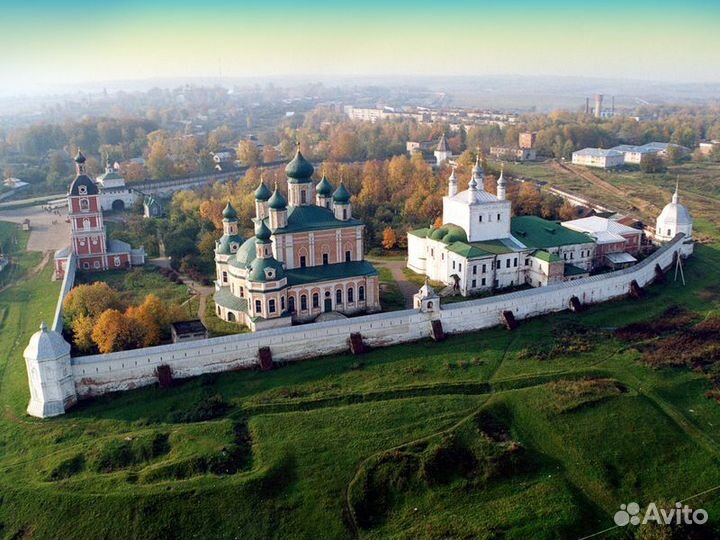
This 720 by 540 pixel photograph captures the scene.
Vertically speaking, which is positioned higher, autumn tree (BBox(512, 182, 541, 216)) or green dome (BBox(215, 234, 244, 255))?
green dome (BBox(215, 234, 244, 255))

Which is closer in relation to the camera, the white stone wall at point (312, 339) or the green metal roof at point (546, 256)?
the white stone wall at point (312, 339)

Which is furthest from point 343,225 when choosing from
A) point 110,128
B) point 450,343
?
point 110,128

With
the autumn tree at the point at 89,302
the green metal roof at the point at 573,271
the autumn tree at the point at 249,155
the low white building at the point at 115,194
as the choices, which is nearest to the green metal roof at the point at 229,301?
the autumn tree at the point at 89,302

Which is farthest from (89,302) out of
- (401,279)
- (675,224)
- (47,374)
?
(675,224)

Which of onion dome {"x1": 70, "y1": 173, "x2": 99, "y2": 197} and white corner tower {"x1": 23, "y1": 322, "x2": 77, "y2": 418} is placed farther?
onion dome {"x1": 70, "y1": 173, "x2": 99, "y2": 197}

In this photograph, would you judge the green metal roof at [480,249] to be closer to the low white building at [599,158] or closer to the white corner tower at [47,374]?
the white corner tower at [47,374]

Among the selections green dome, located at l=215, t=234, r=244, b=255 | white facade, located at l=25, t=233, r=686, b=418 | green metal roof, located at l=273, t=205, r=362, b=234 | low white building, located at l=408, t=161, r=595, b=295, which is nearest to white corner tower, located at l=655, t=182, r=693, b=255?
low white building, located at l=408, t=161, r=595, b=295

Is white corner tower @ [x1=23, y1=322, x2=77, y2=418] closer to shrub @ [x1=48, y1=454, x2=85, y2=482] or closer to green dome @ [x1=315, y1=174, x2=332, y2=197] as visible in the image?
shrub @ [x1=48, y1=454, x2=85, y2=482]

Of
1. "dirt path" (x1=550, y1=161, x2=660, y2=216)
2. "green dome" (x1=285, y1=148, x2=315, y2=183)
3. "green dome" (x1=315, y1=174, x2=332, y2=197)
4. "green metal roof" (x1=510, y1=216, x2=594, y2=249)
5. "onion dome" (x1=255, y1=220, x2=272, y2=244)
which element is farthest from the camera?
"dirt path" (x1=550, y1=161, x2=660, y2=216)
